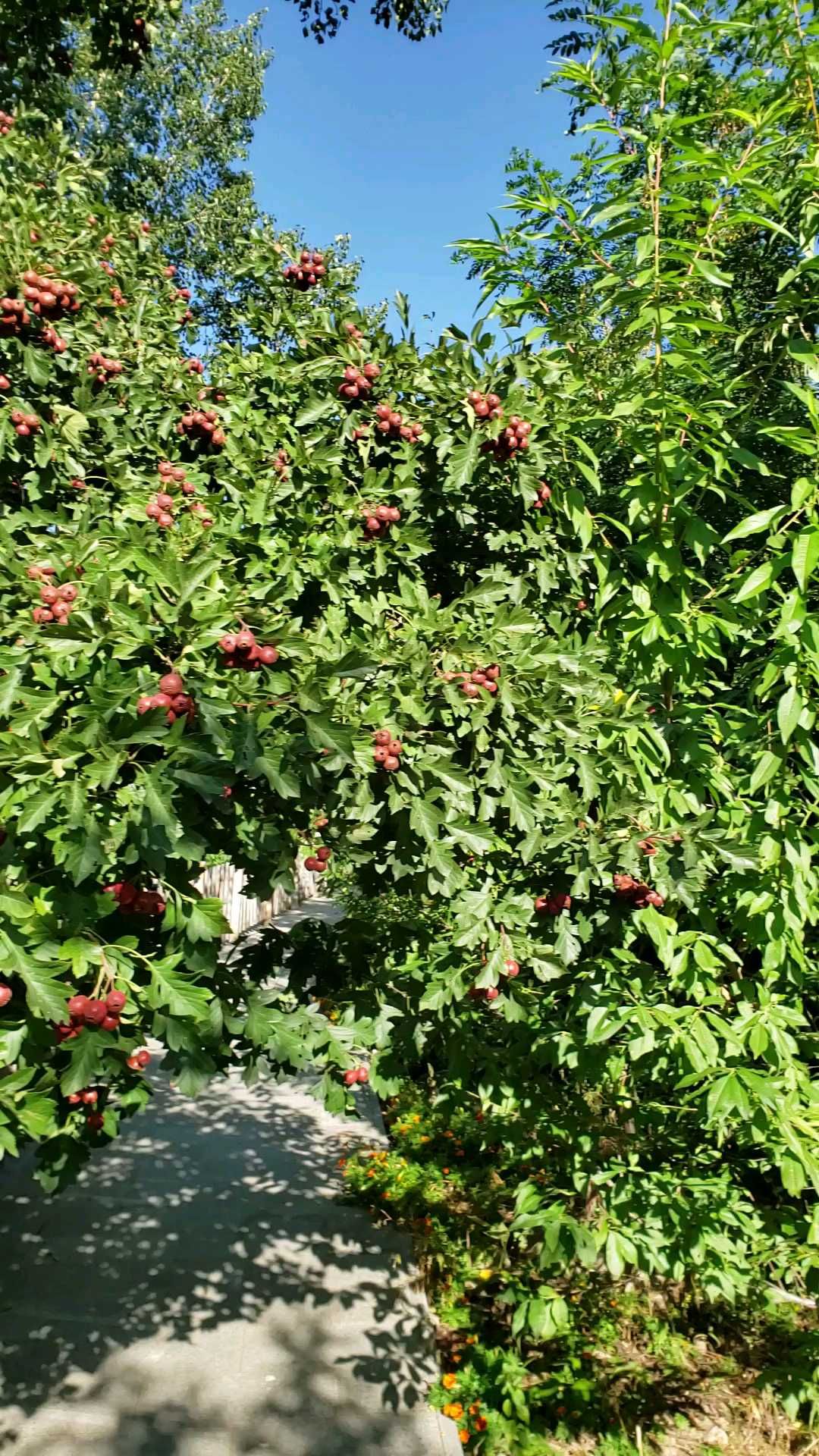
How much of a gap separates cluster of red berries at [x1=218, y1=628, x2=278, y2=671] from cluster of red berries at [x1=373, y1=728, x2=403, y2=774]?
269 mm

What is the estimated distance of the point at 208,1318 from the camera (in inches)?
139

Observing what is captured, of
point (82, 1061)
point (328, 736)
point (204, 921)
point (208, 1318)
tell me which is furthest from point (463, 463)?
point (208, 1318)

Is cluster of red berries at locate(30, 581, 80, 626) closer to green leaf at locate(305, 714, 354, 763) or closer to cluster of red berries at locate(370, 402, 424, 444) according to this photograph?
green leaf at locate(305, 714, 354, 763)

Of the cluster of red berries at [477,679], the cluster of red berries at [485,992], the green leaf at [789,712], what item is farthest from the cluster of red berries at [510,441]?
the cluster of red berries at [485,992]

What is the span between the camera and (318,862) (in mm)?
2266

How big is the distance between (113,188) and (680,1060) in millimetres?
17724

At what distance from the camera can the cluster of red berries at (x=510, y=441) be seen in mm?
2125

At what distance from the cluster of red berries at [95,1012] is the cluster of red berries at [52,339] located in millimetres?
1674

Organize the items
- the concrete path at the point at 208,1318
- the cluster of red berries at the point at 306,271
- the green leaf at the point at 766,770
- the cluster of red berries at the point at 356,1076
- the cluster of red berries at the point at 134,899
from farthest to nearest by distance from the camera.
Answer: the concrete path at the point at 208,1318
the cluster of red berries at the point at 306,271
the cluster of red berries at the point at 356,1076
the green leaf at the point at 766,770
the cluster of red berries at the point at 134,899

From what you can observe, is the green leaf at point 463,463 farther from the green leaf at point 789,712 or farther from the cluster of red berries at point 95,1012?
the cluster of red berries at point 95,1012

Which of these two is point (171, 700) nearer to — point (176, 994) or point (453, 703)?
point (176, 994)

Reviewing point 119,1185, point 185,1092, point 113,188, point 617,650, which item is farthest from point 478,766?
point 113,188

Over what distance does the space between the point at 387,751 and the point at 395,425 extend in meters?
0.96

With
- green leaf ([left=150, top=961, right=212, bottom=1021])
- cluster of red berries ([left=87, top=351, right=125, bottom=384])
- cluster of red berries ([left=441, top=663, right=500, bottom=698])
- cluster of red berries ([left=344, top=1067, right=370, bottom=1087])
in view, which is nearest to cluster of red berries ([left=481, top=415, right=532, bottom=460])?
cluster of red berries ([left=441, top=663, right=500, bottom=698])
